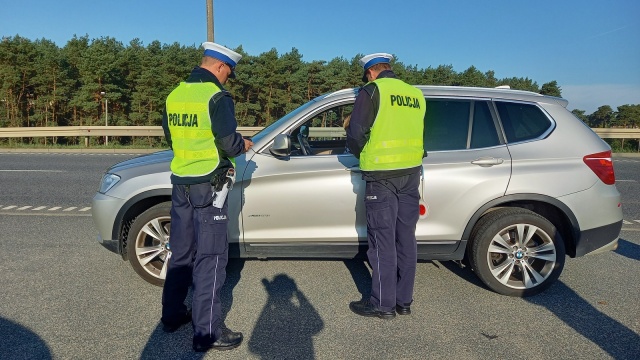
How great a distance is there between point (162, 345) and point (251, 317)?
26.8 inches

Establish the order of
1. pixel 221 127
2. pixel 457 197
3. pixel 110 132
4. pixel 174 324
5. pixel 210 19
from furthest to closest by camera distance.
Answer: pixel 110 132
pixel 210 19
pixel 457 197
pixel 174 324
pixel 221 127

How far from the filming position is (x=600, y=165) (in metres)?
3.86

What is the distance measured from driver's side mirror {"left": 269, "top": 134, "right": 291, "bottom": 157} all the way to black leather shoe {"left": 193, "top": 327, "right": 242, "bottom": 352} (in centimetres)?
147

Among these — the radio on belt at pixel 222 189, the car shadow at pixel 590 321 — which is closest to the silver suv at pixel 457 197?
the car shadow at pixel 590 321

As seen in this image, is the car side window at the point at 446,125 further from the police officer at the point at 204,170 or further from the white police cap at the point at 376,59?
the police officer at the point at 204,170

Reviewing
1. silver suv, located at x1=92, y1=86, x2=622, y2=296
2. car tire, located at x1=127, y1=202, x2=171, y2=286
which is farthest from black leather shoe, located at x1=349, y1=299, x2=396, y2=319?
car tire, located at x1=127, y1=202, x2=171, y2=286

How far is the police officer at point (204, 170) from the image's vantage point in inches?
112

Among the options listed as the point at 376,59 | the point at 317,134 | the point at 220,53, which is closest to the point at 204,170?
the point at 220,53

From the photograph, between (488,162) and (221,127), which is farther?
(488,162)

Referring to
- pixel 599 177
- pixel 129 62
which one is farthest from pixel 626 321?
pixel 129 62

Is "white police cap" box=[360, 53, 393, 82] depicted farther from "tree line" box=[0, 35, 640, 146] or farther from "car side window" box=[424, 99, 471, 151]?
"tree line" box=[0, 35, 640, 146]

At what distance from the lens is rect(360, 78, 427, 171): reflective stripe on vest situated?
3283 mm

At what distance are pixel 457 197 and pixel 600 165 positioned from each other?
4.05 feet

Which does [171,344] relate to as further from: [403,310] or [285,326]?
[403,310]
